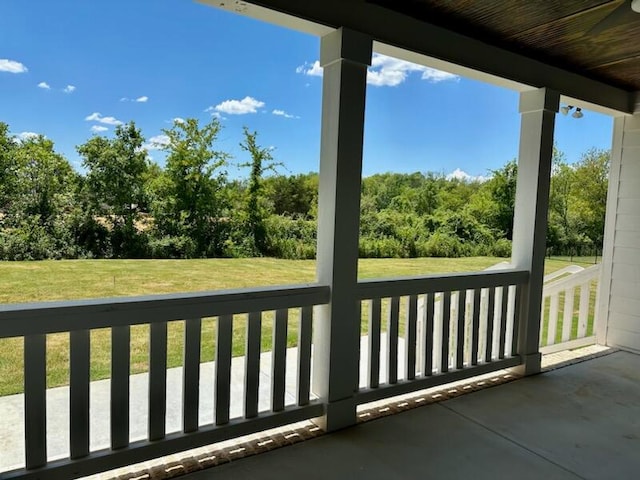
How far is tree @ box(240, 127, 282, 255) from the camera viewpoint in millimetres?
4125

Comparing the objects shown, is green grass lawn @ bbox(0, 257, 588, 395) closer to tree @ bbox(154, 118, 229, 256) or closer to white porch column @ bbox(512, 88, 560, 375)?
tree @ bbox(154, 118, 229, 256)

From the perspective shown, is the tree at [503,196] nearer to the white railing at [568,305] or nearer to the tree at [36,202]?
the white railing at [568,305]

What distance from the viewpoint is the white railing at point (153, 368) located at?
1647mm

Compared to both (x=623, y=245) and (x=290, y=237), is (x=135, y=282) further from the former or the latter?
(x=623, y=245)

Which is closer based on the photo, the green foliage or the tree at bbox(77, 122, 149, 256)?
the tree at bbox(77, 122, 149, 256)

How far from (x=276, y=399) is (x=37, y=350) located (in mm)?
1115

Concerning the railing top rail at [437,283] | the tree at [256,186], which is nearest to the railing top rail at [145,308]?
the railing top rail at [437,283]

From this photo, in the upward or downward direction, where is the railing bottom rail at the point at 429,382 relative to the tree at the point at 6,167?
downward

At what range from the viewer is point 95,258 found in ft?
11.9

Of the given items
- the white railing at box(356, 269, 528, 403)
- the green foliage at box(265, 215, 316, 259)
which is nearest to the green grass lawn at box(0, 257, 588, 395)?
the green foliage at box(265, 215, 316, 259)

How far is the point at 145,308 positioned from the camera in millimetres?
1812

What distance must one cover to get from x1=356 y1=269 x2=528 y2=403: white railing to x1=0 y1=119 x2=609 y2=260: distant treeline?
1.61 meters

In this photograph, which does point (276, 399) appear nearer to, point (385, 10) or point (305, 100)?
point (385, 10)

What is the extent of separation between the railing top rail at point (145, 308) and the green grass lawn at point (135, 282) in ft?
4.52
